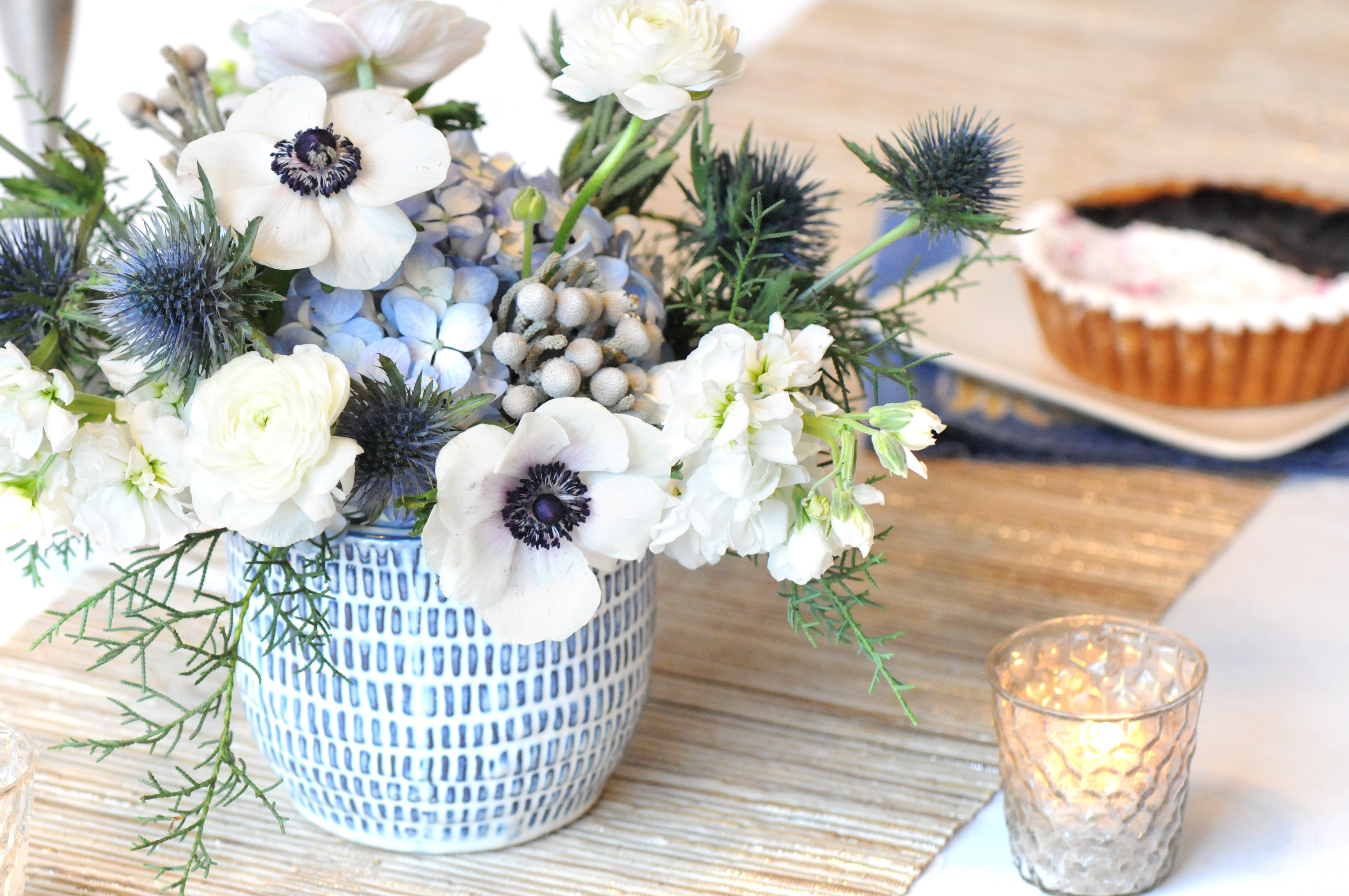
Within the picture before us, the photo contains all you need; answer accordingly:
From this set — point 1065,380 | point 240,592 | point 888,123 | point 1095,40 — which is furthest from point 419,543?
point 1095,40

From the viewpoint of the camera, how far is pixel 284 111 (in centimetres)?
45

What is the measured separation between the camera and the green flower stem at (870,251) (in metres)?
0.47

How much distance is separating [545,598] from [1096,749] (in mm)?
208

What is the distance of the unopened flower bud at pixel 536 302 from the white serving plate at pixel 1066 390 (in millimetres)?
431

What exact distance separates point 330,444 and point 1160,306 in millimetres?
696

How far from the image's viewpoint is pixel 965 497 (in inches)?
34.2

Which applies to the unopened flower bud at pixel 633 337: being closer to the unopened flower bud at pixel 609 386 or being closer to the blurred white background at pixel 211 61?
the unopened flower bud at pixel 609 386

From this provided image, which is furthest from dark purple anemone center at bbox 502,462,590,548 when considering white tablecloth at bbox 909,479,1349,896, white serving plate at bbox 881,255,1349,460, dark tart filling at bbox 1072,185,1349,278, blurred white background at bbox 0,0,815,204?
dark tart filling at bbox 1072,185,1349,278

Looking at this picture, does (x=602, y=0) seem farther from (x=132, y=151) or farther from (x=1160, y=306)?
(x=132, y=151)

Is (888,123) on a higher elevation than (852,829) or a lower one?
lower

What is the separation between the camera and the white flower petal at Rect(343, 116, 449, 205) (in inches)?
17.1

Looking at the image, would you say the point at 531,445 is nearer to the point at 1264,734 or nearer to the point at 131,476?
the point at 131,476

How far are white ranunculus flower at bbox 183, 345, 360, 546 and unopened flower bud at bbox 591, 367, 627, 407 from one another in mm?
77

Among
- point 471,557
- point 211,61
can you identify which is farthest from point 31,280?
point 211,61
